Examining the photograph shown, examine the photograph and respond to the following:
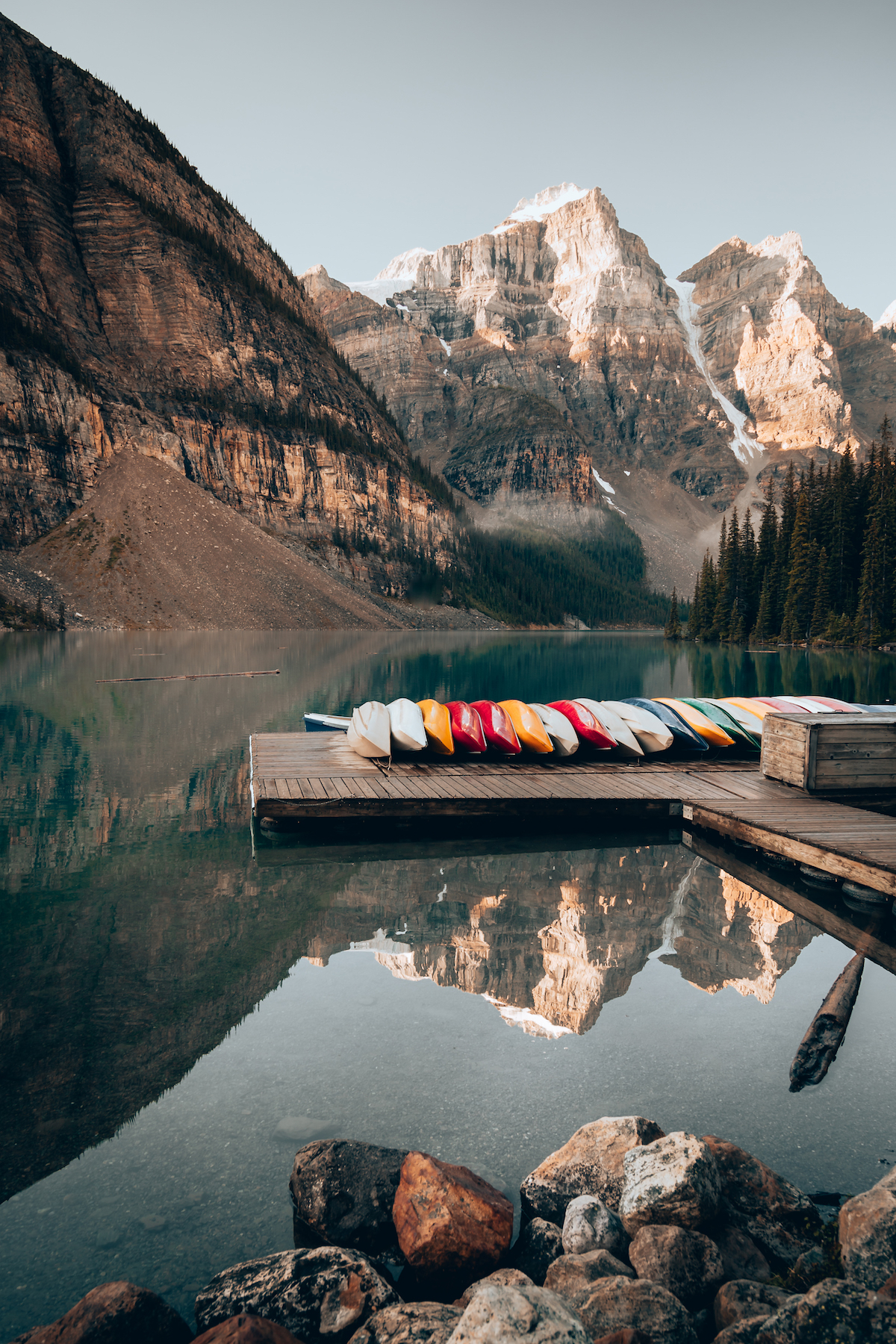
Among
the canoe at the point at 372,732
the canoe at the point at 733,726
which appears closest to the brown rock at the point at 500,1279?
the canoe at the point at 372,732

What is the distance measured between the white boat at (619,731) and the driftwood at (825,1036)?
9747mm

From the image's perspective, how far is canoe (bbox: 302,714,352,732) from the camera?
23.0 m

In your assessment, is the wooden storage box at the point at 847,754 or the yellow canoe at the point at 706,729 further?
the yellow canoe at the point at 706,729

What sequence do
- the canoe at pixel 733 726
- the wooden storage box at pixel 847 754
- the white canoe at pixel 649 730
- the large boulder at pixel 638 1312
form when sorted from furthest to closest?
1. the canoe at pixel 733 726
2. the white canoe at pixel 649 730
3. the wooden storage box at pixel 847 754
4. the large boulder at pixel 638 1312

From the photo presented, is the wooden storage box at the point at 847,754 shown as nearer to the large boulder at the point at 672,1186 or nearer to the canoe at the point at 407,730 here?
the canoe at the point at 407,730

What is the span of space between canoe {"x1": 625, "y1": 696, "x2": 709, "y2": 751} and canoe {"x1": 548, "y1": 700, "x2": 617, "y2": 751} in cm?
145

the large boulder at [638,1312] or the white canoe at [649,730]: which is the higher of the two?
the white canoe at [649,730]

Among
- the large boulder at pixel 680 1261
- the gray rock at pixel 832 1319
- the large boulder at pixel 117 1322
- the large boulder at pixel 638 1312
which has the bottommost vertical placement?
the large boulder at pixel 117 1322

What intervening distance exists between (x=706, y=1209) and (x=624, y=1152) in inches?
24.8

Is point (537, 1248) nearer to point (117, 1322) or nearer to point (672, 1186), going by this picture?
point (672, 1186)

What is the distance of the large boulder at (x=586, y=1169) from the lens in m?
4.87

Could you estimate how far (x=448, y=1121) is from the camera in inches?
233

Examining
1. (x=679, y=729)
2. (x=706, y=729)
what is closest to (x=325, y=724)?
(x=679, y=729)

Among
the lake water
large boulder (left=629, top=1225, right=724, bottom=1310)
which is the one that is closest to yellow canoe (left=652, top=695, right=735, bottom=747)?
the lake water
